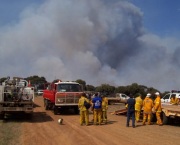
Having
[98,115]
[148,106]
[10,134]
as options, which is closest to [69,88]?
[98,115]

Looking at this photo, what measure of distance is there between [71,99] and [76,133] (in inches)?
367

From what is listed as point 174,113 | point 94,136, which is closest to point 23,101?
point 94,136

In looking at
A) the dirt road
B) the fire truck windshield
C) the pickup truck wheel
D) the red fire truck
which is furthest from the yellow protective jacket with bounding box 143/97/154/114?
the fire truck windshield

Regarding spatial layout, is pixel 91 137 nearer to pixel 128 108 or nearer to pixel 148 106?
pixel 128 108

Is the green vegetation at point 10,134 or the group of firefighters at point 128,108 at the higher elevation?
the group of firefighters at point 128,108

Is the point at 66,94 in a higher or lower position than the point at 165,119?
higher

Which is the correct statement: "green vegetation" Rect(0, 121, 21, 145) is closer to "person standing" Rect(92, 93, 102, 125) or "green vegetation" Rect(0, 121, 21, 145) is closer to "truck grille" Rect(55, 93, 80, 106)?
"person standing" Rect(92, 93, 102, 125)

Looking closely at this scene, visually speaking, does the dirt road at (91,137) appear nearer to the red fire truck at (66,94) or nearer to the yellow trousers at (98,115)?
the yellow trousers at (98,115)

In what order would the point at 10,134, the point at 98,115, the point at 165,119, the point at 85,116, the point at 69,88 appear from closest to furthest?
the point at 10,134 → the point at 85,116 → the point at 98,115 → the point at 165,119 → the point at 69,88

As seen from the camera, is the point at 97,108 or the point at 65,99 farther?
the point at 65,99

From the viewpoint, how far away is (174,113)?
1762 cm

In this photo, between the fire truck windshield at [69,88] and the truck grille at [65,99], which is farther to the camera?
the fire truck windshield at [69,88]

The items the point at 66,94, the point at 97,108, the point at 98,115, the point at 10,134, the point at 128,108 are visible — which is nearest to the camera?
the point at 10,134

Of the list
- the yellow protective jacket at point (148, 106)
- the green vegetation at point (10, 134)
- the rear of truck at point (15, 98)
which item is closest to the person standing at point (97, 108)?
the yellow protective jacket at point (148, 106)
